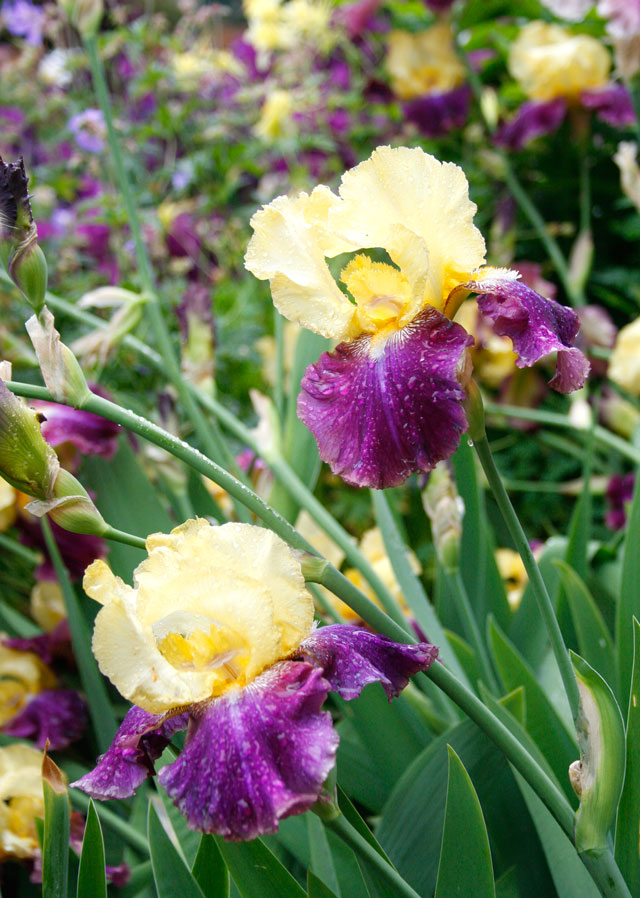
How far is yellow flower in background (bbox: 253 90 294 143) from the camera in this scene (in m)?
1.84

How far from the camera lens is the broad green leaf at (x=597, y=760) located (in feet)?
1.61

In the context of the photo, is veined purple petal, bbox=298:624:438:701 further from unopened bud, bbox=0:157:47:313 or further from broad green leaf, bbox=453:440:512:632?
broad green leaf, bbox=453:440:512:632

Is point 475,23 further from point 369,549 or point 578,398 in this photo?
point 369,549

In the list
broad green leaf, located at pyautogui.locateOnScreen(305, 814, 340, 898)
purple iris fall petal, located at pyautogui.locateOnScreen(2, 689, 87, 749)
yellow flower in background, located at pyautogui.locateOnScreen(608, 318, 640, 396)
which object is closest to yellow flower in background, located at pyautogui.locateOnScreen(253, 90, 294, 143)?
yellow flower in background, located at pyautogui.locateOnScreen(608, 318, 640, 396)

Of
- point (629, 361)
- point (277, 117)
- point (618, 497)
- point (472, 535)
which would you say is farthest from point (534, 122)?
point (472, 535)

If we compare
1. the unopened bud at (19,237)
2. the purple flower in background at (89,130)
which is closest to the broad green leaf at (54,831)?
the unopened bud at (19,237)

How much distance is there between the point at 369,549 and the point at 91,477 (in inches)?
15.3

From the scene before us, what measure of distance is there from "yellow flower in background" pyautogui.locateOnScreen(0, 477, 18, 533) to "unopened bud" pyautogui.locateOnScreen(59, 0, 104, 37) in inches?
25.7

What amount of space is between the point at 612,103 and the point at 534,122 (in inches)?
6.1

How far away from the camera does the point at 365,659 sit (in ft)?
1.51

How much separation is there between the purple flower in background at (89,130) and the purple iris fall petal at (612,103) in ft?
3.24

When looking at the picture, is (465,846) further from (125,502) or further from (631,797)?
(125,502)

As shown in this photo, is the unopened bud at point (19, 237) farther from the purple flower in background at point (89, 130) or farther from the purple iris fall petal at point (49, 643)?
A: the purple flower in background at point (89, 130)

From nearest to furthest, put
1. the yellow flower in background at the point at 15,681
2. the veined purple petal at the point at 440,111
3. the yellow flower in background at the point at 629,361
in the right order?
the yellow flower in background at the point at 15,681 < the yellow flower in background at the point at 629,361 < the veined purple petal at the point at 440,111
